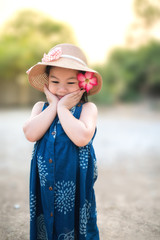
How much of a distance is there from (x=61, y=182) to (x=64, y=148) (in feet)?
0.70

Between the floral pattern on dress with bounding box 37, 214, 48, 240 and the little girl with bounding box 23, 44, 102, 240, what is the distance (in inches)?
1.3

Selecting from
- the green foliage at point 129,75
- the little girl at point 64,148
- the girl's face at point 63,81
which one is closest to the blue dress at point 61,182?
the little girl at point 64,148

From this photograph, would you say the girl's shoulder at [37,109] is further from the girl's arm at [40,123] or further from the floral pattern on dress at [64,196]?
the floral pattern on dress at [64,196]

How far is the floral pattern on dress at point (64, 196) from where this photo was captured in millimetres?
1751

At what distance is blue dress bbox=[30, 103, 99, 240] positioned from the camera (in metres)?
1.74

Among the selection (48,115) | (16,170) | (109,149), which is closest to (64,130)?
(48,115)

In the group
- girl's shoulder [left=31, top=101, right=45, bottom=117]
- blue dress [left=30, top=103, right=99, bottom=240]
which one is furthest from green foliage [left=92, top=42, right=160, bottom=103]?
blue dress [left=30, top=103, right=99, bottom=240]

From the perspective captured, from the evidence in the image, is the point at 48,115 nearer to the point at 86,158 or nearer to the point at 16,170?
the point at 86,158

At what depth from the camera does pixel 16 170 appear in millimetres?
4316

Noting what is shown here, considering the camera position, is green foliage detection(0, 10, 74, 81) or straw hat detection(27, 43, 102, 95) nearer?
straw hat detection(27, 43, 102, 95)

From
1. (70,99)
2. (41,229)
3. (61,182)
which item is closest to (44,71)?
(70,99)

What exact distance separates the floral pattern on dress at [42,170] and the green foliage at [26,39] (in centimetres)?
1314

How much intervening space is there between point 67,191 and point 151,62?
41.8ft

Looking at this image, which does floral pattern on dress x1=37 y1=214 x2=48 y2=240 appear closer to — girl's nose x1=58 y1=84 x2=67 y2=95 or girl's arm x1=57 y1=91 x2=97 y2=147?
girl's arm x1=57 y1=91 x2=97 y2=147
